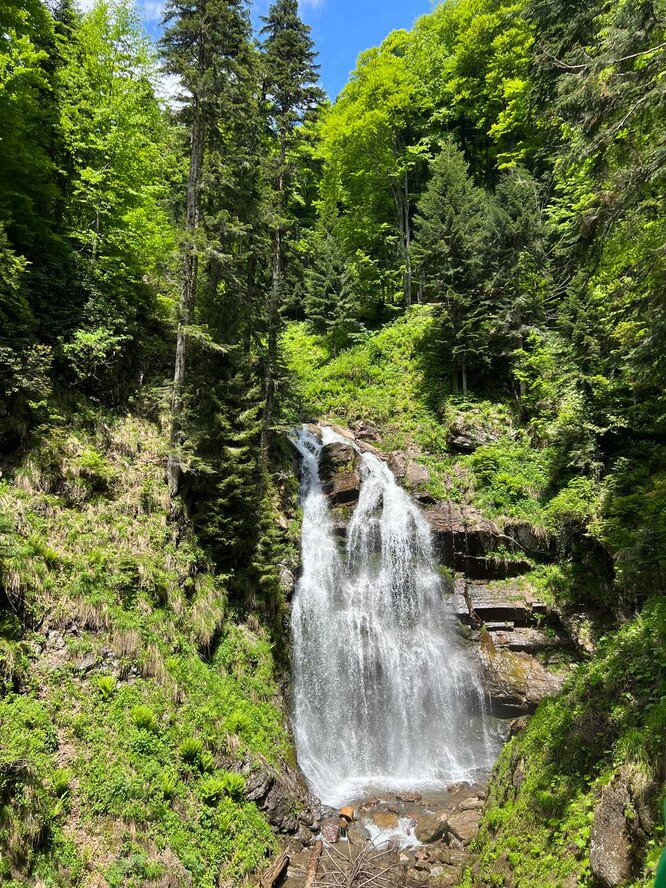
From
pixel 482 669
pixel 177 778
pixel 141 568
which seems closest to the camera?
pixel 177 778

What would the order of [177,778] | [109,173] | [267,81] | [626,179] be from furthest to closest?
[267,81] → [109,173] → [177,778] → [626,179]

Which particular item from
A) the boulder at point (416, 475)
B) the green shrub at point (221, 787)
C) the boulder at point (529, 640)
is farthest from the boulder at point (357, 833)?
the boulder at point (416, 475)

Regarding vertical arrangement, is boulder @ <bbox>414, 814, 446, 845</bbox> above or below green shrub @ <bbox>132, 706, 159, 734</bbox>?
below

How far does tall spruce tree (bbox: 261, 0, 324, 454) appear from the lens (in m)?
15.5

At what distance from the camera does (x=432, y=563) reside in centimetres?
1662

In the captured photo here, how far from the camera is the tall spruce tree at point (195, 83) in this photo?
12062 mm

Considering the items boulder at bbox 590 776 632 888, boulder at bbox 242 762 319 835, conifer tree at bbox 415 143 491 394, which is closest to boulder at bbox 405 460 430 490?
conifer tree at bbox 415 143 491 394

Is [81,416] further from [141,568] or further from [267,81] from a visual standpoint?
[267,81]

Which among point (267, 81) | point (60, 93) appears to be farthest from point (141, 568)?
point (267, 81)

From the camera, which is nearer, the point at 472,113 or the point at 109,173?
the point at 109,173

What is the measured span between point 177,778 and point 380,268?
28.0 metres

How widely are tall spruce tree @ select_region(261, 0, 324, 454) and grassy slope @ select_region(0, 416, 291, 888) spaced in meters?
5.63

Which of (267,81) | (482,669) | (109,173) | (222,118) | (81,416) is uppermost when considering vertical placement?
(267,81)

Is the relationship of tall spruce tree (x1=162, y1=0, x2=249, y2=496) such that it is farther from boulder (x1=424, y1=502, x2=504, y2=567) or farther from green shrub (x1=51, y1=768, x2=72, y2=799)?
boulder (x1=424, y1=502, x2=504, y2=567)
